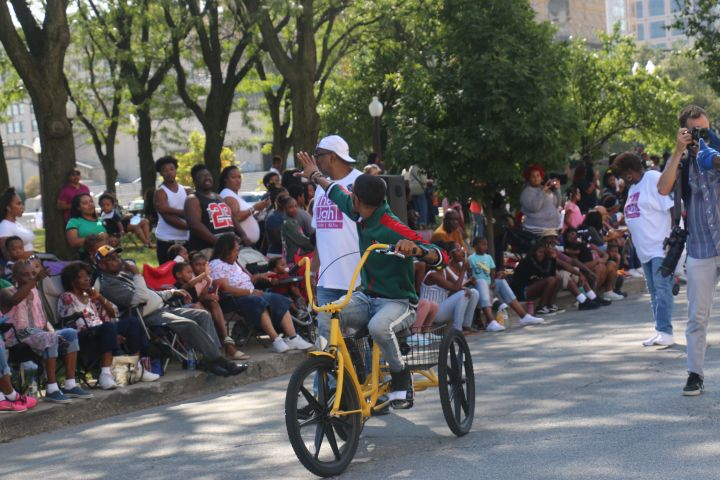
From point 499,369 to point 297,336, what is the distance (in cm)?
268

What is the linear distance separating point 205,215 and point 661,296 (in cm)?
543

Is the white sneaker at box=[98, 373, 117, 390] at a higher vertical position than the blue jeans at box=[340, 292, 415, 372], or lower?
lower

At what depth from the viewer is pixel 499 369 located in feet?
35.5

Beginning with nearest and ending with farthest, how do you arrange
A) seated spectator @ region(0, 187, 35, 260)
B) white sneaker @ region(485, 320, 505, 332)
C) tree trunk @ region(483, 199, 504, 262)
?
seated spectator @ region(0, 187, 35, 260), white sneaker @ region(485, 320, 505, 332), tree trunk @ region(483, 199, 504, 262)

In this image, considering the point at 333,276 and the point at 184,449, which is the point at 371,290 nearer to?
the point at 333,276

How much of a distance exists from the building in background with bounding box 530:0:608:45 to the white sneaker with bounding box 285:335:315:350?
63.2m

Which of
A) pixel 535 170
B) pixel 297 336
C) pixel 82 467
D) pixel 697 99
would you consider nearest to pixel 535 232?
pixel 535 170

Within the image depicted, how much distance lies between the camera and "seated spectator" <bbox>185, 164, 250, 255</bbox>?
13.6 m

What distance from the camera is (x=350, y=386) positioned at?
23.1ft

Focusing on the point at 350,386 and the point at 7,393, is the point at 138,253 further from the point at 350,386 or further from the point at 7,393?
the point at 350,386

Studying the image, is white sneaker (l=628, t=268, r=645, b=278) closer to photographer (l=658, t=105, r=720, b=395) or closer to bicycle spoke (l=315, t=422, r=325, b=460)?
photographer (l=658, t=105, r=720, b=395)

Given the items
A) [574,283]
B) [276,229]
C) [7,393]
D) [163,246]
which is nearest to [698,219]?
[7,393]

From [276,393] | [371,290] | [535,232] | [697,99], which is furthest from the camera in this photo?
[697,99]

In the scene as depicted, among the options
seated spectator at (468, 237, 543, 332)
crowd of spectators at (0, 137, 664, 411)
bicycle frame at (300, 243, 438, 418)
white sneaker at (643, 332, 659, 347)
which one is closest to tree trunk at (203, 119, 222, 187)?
crowd of spectators at (0, 137, 664, 411)
